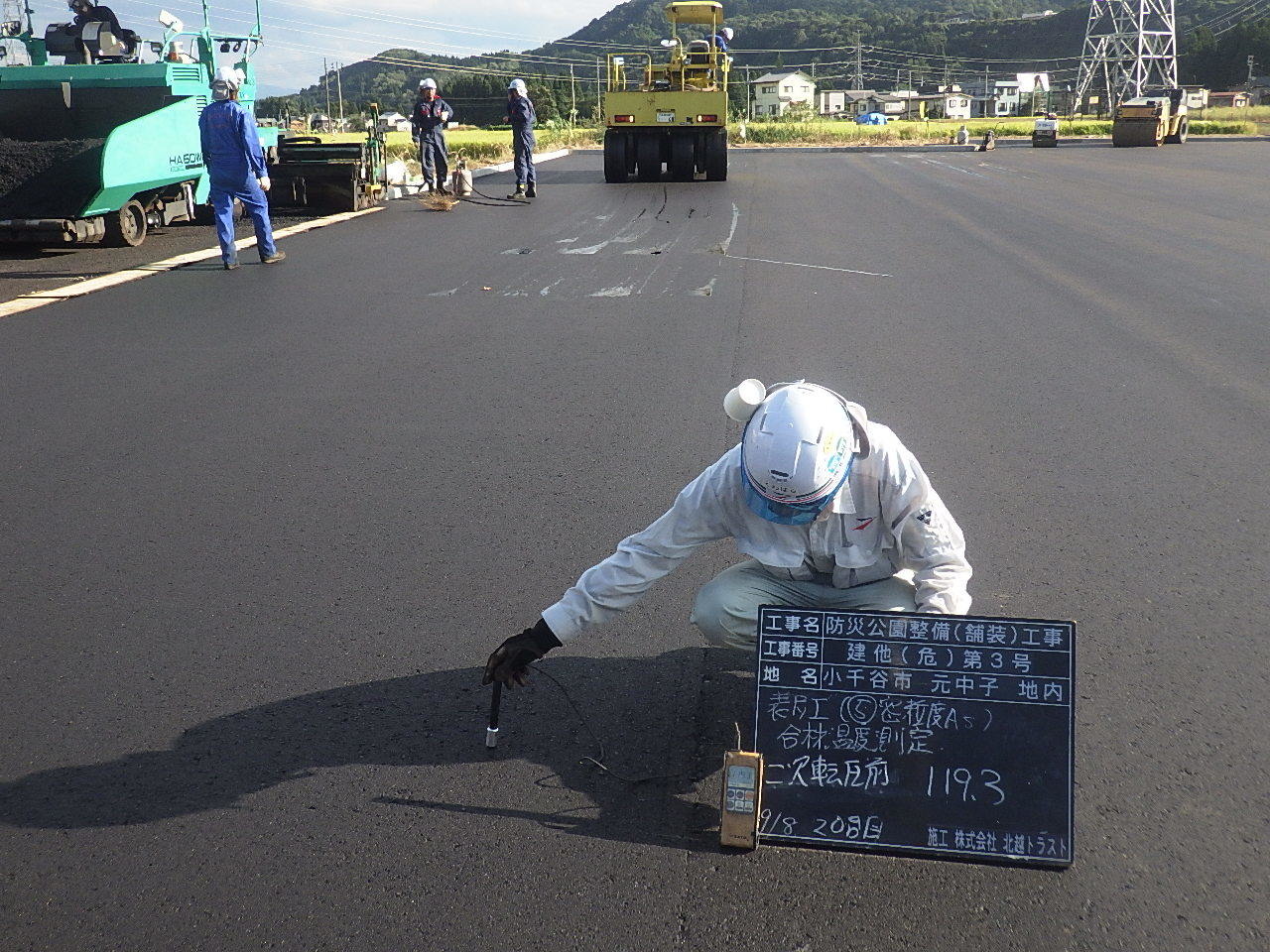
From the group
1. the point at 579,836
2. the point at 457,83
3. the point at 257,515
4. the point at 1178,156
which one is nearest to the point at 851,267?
the point at 257,515

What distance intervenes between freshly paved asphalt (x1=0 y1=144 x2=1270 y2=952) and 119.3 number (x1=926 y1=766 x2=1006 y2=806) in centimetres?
19

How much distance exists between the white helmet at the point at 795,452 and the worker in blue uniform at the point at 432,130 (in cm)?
1712

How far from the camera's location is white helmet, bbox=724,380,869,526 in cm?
297

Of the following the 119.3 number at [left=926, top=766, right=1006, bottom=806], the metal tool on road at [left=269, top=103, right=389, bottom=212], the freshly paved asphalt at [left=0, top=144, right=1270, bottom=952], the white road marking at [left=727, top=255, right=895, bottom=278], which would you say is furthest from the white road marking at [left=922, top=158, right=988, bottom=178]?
the 119.3 number at [left=926, top=766, right=1006, bottom=806]

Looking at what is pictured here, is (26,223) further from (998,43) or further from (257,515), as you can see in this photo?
(998,43)

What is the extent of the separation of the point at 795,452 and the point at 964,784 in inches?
36.5

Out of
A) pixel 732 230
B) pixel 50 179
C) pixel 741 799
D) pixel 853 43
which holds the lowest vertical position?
pixel 741 799

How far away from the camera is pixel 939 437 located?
6.40 meters

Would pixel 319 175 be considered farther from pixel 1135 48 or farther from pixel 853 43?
pixel 853 43

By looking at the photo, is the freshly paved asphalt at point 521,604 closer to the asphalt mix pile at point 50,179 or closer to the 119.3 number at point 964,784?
the 119.3 number at point 964,784

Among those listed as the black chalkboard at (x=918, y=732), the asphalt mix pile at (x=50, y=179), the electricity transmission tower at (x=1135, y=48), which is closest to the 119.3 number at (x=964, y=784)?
the black chalkboard at (x=918, y=732)

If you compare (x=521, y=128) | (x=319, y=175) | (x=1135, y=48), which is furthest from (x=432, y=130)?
(x=1135, y=48)

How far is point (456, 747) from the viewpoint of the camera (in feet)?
11.5

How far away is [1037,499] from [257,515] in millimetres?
3578
